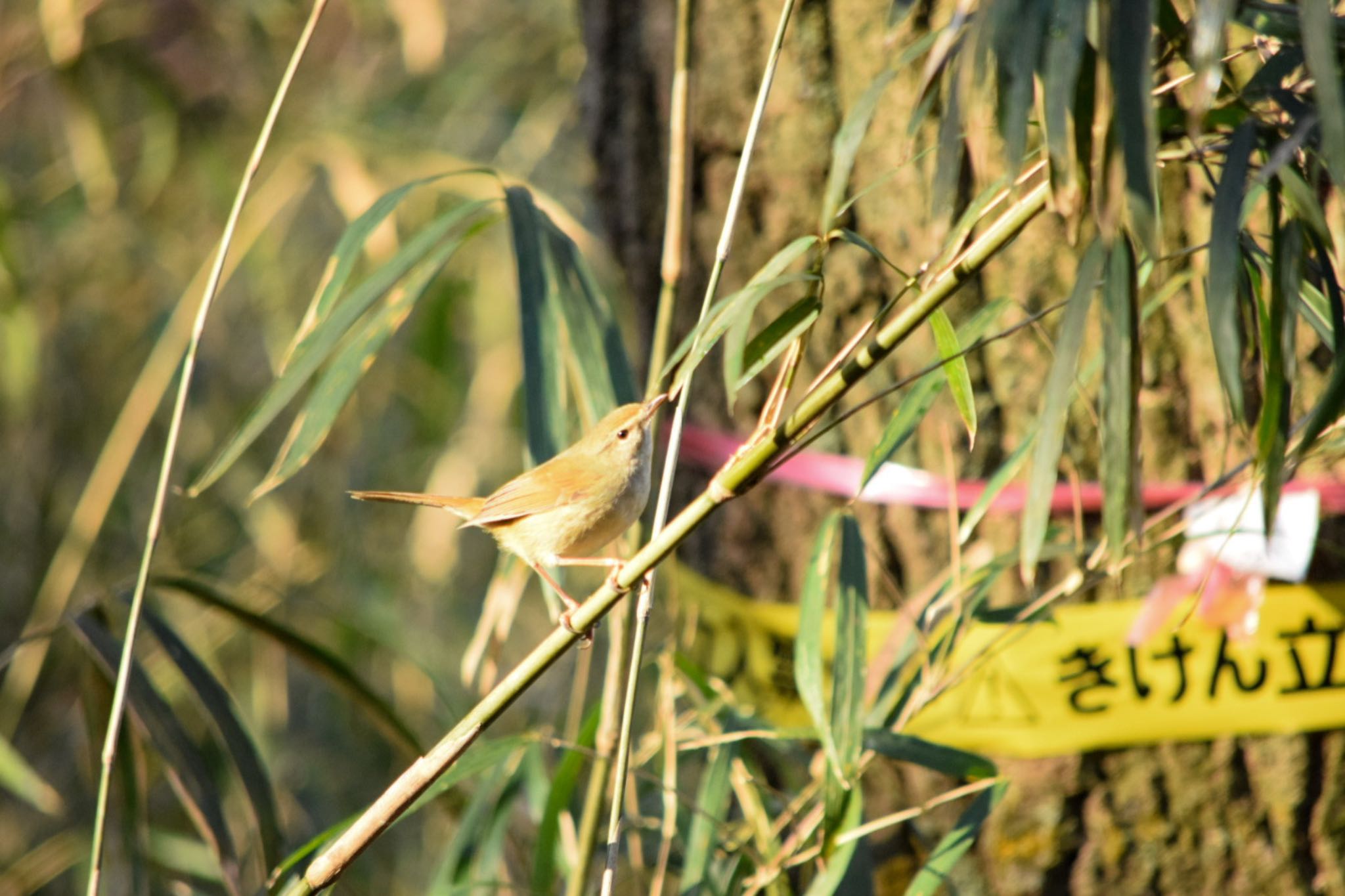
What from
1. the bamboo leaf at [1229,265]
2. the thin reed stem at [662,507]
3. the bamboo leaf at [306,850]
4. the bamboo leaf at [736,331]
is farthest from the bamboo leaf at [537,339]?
the bamboo leaf at [1229,265]

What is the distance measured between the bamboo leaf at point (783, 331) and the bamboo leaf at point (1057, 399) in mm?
229

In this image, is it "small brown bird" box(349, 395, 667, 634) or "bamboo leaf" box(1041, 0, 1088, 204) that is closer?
"bamboo leaf" box(1041, 0, 1088, 204)

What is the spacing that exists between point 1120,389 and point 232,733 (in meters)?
1.17

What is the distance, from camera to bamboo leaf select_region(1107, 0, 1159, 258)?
0.80m

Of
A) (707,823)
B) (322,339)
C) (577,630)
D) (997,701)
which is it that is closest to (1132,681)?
(997,701)

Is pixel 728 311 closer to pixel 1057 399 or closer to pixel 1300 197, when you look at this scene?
pixel 1057 399

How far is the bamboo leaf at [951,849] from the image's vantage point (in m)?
1.43

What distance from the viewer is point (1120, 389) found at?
88 cm

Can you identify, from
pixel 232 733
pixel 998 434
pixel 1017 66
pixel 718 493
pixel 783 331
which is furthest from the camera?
pixel 998 434

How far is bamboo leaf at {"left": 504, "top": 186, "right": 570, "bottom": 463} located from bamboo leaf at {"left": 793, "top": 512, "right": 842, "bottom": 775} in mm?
334

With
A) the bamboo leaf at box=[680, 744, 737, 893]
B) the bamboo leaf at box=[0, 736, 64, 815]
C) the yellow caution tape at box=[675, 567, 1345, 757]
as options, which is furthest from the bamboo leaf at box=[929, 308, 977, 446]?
the bamboo leaf at box=[0, 736, 64, 815]

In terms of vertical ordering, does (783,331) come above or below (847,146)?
below

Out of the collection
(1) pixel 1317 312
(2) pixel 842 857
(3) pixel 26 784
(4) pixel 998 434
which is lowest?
(3) pixel 26 784

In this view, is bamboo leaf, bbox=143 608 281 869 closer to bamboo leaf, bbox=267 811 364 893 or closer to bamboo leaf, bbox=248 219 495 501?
bamboo leaf, bbox=267 811 364 893
